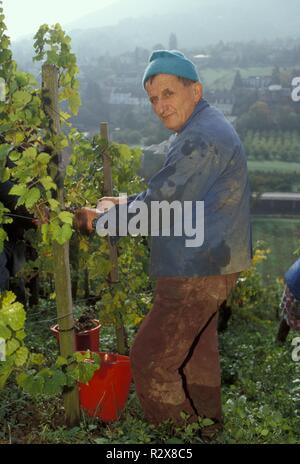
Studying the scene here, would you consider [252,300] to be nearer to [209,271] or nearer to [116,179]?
[116,179]

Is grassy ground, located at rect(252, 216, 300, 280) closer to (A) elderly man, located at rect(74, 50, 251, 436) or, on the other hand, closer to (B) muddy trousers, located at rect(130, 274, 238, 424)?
(B) muddy trousers, located at rect(130, 274, 238, 424)

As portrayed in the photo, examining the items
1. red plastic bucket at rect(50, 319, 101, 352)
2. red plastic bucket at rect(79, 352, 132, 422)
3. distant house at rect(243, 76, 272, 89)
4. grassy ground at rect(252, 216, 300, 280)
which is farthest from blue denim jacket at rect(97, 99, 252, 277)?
distant house at rect(243, 76, 272, 89)

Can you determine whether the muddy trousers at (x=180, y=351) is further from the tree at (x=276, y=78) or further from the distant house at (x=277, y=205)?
the tree at (x=276, y=78)

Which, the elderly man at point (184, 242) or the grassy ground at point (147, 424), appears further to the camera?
the grassy ground at point (147, 424)

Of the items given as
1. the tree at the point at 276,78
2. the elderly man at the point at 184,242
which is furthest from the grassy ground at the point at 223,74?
the elderly man at the point at 184,242

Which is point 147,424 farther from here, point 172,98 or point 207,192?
point 172,98

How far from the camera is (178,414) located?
11.4ft

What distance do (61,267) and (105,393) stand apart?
100cm

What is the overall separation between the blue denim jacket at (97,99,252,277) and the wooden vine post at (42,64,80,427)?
0.49 m

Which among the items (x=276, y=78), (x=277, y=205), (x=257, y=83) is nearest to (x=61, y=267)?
(x=277, y=205)

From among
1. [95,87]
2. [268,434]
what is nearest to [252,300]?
[268,434]

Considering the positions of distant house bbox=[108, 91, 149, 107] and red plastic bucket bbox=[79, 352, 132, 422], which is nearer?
red plastic bucket bbox=[79, 352, 132, 422]

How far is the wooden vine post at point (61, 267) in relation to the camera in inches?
123

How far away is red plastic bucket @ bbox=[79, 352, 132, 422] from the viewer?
Result: 3676mm
